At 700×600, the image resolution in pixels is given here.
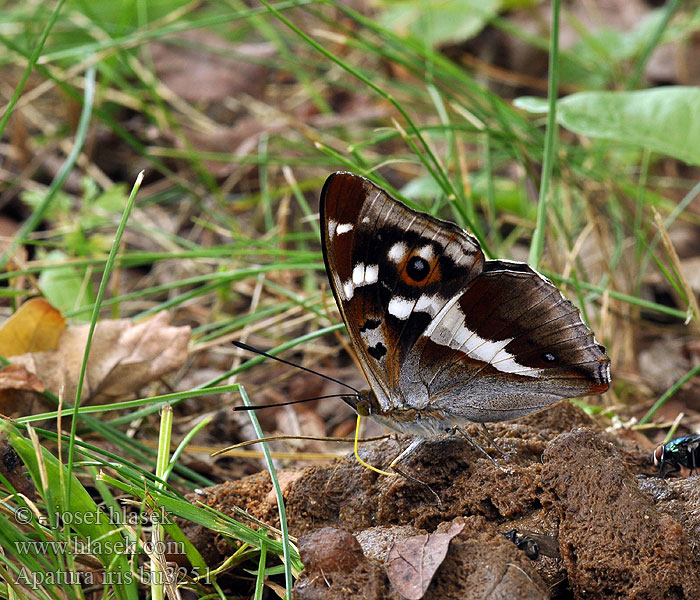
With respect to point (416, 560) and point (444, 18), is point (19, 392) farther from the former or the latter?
point (444, 18)

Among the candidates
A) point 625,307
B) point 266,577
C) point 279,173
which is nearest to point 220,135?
point 279,173

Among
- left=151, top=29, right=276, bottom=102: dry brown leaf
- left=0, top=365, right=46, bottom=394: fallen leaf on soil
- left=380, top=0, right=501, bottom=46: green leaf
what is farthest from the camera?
left=151, top=29, right=276, bottom=102: dry brown leaf

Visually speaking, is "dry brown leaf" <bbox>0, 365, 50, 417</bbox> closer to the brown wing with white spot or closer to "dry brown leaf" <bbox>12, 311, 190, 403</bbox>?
"dry brown leaf" <bbox>12, 311, 190, 403</bbox>

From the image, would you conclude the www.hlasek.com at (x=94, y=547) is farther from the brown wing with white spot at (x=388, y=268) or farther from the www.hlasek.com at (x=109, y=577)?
the brown wing with white spot at (x=388, y=268)

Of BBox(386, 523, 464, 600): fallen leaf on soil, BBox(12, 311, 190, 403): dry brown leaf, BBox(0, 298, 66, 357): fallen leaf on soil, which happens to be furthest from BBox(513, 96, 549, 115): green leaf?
BBox(0, 298, 66, 357): fallen leaf on soil

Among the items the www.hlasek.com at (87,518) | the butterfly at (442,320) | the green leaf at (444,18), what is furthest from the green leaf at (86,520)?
the green leaf at (444,18)
